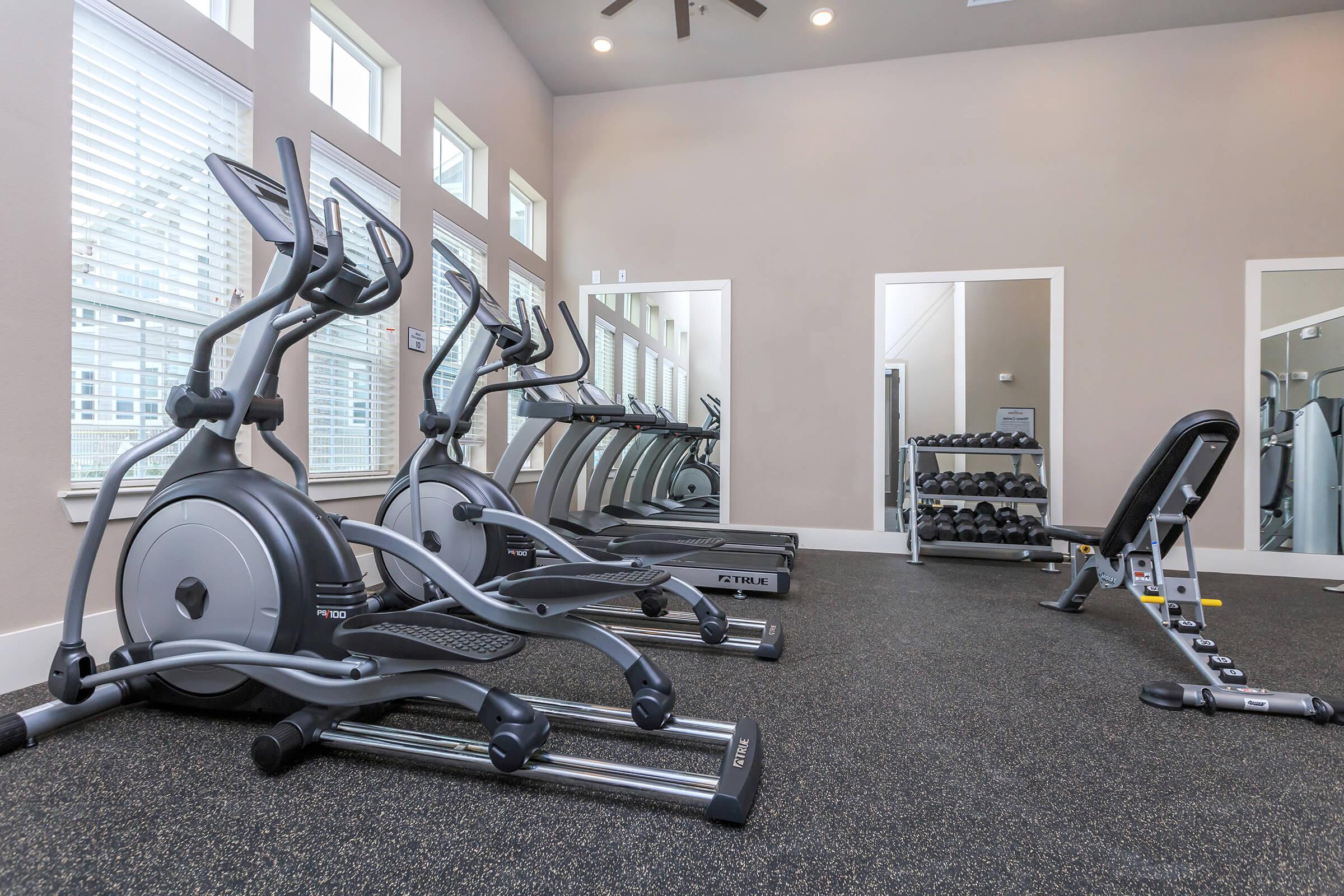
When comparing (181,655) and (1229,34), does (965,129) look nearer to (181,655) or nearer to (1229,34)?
(1229,34)

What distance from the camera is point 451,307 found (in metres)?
4.38

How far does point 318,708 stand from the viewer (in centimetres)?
165

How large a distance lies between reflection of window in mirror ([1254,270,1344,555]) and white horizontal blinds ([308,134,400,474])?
20.3ft

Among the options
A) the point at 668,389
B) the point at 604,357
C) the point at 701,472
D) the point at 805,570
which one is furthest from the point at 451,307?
the point at 701,472

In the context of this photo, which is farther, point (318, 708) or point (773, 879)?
point (318, 708)

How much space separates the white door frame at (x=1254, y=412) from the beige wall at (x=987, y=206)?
68mm

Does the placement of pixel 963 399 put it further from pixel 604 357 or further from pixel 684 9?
pixel 684 9

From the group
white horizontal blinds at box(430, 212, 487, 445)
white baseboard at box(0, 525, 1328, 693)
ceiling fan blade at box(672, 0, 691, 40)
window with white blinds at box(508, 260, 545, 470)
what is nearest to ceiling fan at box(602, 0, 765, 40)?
ceiling fan blade at box(672, 0, 691, 40)

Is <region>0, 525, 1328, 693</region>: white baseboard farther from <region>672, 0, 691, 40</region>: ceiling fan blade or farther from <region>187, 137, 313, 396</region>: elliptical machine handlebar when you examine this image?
<region>672, 0, 691, 40</region>: ceiling fan blade

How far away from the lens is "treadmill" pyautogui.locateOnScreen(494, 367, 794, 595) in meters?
3.39

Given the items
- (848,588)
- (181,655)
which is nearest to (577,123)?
(848,588)

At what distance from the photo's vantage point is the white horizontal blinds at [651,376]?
5977 mm

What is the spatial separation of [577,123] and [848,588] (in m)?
4.93

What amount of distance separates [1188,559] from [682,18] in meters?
4.28
